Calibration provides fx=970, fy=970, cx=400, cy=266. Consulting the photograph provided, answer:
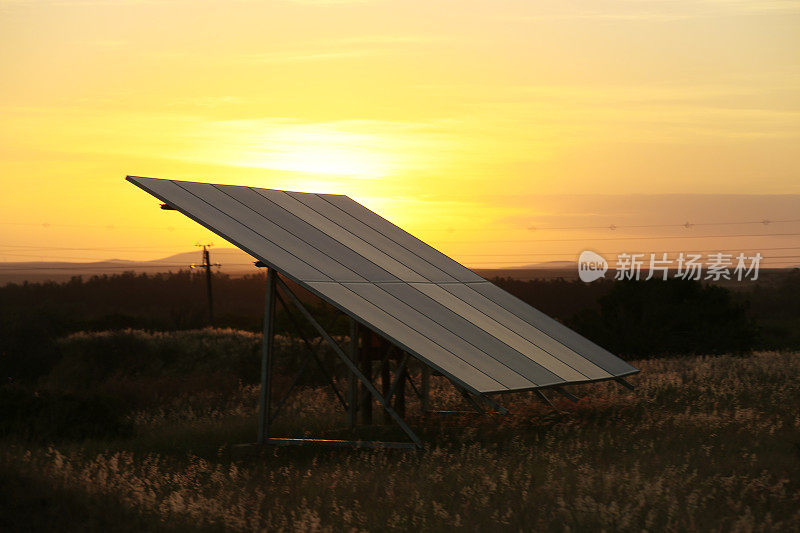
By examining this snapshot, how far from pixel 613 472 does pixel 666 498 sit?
1129mm

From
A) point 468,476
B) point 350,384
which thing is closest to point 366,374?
point 350,384

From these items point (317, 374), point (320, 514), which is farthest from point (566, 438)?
point (317, 374)

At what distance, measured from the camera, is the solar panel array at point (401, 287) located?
13125 mm

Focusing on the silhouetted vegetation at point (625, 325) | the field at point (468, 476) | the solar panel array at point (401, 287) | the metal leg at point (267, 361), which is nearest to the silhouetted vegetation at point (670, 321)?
the silhouetted vegetation at point (625, 325)

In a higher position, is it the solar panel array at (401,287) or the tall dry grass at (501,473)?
the solar panel array at (401,287)

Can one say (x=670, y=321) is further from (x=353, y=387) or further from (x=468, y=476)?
(x=468, y=476)

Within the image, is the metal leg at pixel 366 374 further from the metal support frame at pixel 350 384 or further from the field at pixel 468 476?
the field at pixel 468 476

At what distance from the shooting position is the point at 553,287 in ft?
295

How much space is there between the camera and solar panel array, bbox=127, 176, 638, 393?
43.1 feet

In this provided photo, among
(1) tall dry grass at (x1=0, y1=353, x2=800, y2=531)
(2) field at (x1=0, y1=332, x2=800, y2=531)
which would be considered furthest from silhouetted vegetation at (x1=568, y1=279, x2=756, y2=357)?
(2) field at (x1=0, y1=332, x2=800, y2=531)

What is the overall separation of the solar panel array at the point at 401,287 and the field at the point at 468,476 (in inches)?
37.3

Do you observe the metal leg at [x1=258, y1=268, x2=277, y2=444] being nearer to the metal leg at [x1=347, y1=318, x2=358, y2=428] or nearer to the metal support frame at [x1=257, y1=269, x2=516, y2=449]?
the metal support frame at [x1=257, y1=269, x2=516, y2=449]

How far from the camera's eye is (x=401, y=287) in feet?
50.4

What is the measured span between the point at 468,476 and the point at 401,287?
195 inches
